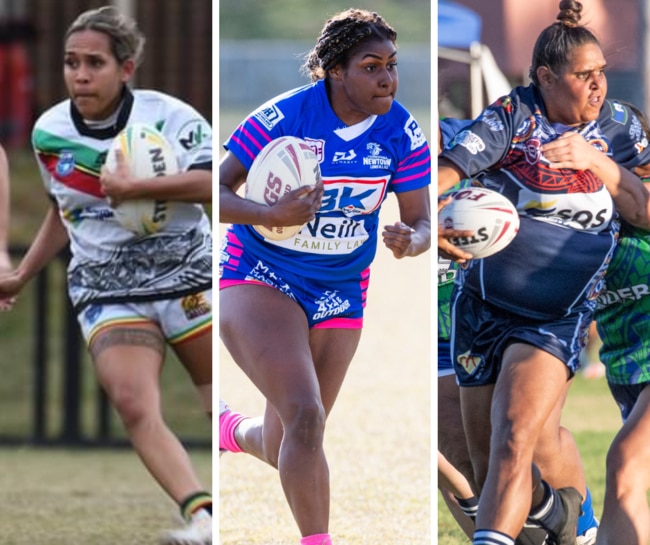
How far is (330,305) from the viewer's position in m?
4.39

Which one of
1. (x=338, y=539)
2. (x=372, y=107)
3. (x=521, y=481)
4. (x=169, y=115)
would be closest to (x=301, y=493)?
(x=338, y=539)

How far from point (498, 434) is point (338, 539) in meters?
0.76

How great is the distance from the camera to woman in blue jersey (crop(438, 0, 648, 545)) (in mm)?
3957

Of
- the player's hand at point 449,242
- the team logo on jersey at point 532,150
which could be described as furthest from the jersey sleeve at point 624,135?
the player's hand at point 449,242

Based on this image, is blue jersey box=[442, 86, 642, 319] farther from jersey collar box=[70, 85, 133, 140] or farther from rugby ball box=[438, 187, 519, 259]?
jersey collar box=[70, 85, 133, 140]

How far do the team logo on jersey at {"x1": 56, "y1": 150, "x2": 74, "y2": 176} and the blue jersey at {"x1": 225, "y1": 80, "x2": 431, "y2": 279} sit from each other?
2.64 ft

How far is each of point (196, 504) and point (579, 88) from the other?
5.84 feet

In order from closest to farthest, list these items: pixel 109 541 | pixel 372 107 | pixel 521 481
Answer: pixel 521 481
pixel 372 107
pixel 109 541

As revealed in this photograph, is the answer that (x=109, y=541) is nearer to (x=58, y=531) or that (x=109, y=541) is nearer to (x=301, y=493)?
(x=58, y=531)

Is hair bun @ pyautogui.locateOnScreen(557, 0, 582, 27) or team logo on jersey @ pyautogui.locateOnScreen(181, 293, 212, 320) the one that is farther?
team logo on jersey @ pyautogui.locateOnScreen(181, 293, 212, 320)

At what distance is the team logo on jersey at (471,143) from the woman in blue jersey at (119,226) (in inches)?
40.5

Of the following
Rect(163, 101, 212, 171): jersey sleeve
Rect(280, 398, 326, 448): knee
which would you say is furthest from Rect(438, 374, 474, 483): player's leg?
Rect(163, 101, 212, 171): jersey sleeve

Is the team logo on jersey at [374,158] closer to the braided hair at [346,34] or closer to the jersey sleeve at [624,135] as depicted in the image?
the braided hair at [346,34]

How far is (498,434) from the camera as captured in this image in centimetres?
393
